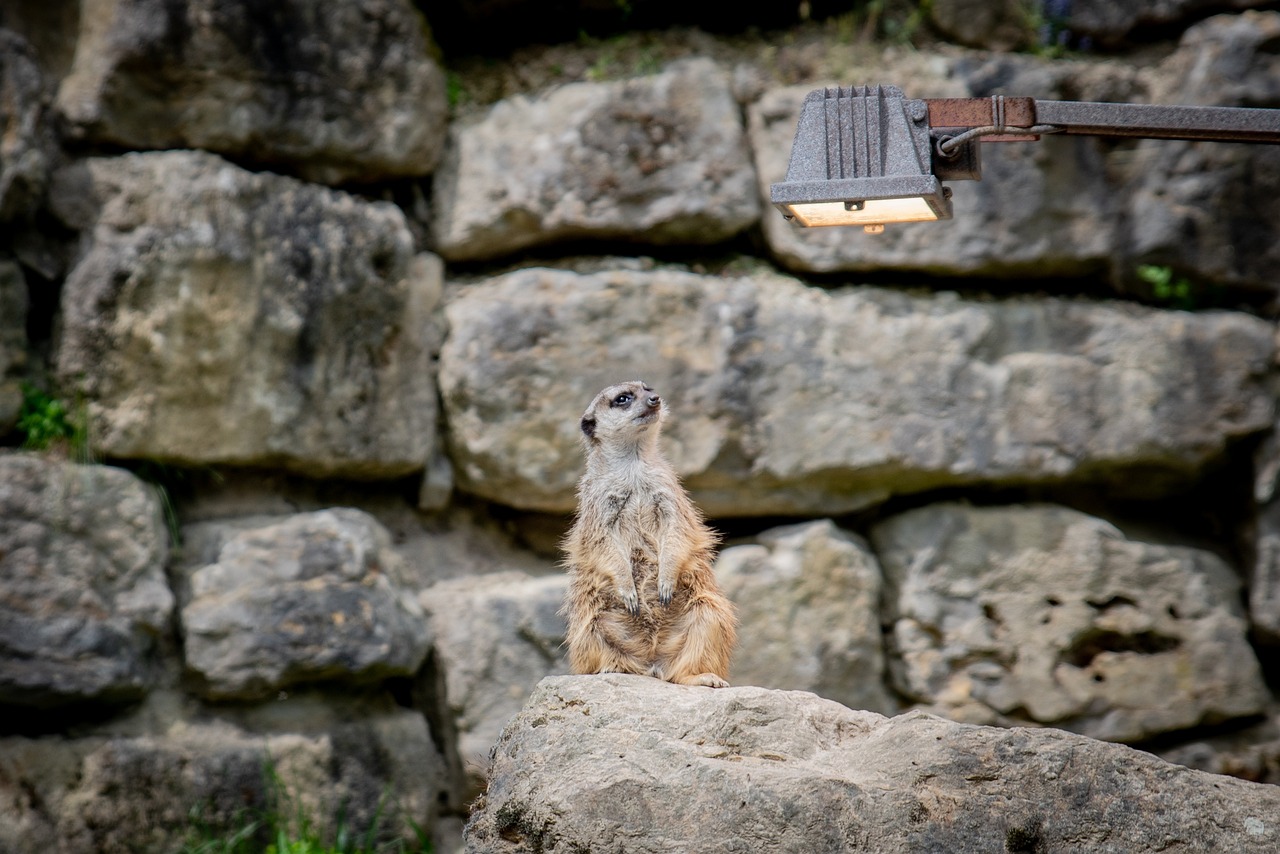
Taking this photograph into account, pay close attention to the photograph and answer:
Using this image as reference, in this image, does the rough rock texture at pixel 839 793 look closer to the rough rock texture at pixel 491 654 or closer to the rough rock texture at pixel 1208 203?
the rough rock texture at pixel 491 654

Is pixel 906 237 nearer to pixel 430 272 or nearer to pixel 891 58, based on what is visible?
pixel 891 58

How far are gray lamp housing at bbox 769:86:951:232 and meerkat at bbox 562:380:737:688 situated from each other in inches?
45.1

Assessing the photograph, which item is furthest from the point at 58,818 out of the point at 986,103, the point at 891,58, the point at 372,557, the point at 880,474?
the point at 891,58

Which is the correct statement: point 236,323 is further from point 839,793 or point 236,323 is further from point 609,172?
point 839,793

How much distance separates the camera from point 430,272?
489 centimetres

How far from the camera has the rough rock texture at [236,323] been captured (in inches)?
169

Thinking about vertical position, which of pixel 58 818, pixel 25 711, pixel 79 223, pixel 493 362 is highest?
pixel 79 223

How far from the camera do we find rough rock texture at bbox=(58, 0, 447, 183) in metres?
4.40

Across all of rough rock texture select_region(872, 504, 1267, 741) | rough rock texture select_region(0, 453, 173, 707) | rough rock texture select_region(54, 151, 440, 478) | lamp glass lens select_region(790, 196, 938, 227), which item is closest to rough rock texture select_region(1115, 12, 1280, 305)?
rough rock texture select_region(872, 504, 1267, 741)

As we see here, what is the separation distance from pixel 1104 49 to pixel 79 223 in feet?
12.9

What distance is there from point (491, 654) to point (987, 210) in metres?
2.45

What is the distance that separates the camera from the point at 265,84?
4551 millimetres

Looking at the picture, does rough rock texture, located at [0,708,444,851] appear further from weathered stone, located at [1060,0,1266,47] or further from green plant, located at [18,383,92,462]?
weathered stone, located at [1060,0,1266,47]

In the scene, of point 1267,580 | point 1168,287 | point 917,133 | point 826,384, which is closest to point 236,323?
point 826,384
